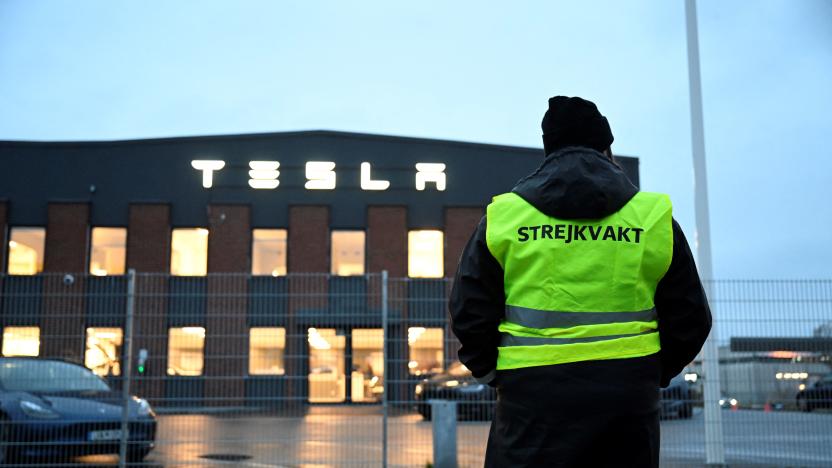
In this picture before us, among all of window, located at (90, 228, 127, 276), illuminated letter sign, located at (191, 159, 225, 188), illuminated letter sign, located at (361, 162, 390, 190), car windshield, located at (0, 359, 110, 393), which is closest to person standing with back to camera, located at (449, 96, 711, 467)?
car windshield, located at (0, 359, 110, 393)

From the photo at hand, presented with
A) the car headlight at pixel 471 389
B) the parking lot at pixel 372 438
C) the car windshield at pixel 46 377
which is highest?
the car windshield at pixel 46 377

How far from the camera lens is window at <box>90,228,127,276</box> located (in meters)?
26.8

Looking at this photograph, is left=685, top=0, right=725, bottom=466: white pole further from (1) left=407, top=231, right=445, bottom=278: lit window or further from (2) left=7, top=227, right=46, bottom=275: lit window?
(2) left=7, top=227, right=46, bottom=275: lit window

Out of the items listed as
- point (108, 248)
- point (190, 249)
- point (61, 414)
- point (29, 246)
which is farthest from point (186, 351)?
point (29, 246)

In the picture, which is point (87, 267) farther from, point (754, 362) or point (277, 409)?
point (754, 362)

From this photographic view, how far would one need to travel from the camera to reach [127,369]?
8.76 m

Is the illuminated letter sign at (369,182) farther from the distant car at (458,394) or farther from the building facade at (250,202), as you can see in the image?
the distant car at (458,394)

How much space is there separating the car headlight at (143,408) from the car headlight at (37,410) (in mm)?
814

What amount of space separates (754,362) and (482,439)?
3090mm

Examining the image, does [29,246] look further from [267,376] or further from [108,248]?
[267,376]

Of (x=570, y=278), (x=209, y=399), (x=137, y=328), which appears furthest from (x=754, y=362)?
(x=570, y=278)

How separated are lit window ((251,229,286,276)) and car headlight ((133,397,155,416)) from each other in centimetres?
1808

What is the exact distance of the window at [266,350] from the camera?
29.1ft

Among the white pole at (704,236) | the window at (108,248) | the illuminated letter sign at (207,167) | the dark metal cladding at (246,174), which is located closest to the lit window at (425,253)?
the dark metal cladding at (246,174)
